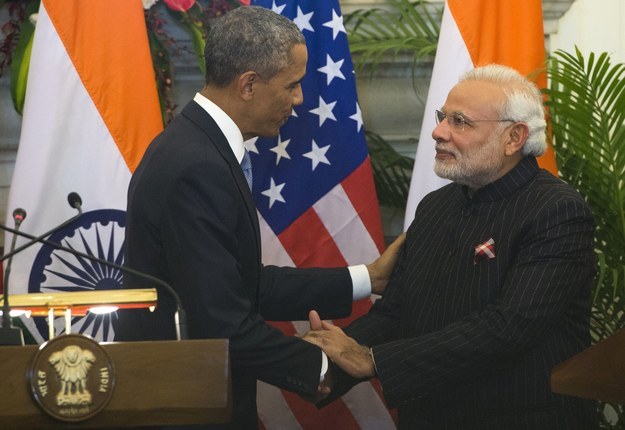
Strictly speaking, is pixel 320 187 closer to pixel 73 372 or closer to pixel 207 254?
pixel 207 254

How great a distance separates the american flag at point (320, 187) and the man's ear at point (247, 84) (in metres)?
1.04

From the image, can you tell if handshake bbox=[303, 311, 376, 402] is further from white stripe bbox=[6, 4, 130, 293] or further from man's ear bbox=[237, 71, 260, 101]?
white stripe bbox=[6, 4, 130, 293]

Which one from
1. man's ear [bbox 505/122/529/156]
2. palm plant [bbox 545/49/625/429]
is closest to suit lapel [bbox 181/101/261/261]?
man's ear [bbox 505/122/529/156]

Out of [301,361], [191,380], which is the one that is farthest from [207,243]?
[191,380]

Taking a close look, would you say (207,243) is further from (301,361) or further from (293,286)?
(293,286)

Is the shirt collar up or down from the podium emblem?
up

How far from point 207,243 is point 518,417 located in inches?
39.4

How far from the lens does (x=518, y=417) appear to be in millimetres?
2840

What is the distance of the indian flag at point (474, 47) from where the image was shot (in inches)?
155

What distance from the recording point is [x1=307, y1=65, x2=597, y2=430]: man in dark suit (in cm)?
281

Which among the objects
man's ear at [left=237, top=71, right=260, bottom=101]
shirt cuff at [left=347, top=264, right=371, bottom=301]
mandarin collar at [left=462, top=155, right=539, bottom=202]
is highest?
man's ear at [left=237, top=71, right=260, bottom=101]

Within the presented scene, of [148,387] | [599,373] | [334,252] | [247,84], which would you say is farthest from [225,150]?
[334,252]

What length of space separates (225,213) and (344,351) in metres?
0.64

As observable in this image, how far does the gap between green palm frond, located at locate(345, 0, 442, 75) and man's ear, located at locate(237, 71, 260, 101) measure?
140 centimetres
